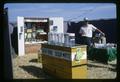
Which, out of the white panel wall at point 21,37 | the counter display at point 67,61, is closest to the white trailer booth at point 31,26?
the white panel wall at point 21,37

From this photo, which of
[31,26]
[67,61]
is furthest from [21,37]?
[67,61]

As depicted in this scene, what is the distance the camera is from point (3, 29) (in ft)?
6.59

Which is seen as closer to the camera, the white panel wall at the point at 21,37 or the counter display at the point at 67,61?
the counter display at the point at 67,61

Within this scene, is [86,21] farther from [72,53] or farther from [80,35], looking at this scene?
[72,53]

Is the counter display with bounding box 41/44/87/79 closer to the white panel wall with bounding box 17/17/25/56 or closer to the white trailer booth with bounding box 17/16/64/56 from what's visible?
the white trailer booth with bounding box 17/16/64/56

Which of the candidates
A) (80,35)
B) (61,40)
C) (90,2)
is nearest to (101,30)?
(80,35)

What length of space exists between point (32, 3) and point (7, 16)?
8.7 inches

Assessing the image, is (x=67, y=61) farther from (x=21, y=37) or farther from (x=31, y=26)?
(x=31, y=26)

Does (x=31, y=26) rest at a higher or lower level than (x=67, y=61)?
higher

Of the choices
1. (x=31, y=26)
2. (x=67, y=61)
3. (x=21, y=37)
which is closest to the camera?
(x=67, y=61)

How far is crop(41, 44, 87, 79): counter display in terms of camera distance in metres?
2.98

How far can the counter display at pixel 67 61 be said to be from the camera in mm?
2979

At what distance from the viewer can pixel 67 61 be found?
3.11m

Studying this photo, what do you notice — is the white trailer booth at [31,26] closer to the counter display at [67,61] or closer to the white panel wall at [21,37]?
the white panel wall at [21,37]
